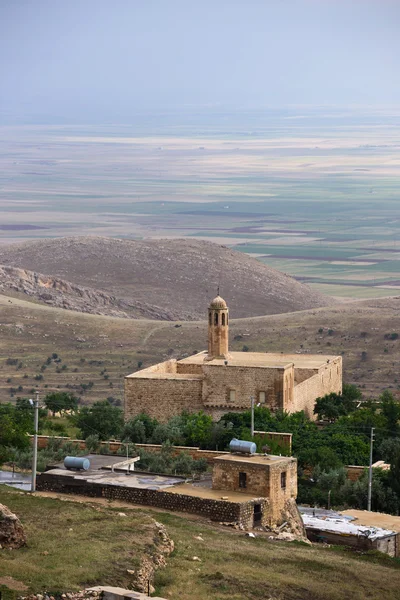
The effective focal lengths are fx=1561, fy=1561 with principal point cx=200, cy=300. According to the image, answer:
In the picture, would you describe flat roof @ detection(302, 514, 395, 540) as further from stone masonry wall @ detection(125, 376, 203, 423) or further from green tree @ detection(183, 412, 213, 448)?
stone masonry wall @ detection(125, 376, 203, 423)

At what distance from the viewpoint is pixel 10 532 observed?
22031 mm

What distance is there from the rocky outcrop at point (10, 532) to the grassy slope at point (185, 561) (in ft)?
0.59

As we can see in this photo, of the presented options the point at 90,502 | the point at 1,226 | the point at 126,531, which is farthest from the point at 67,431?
the point at 1,226

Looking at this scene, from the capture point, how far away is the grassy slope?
A: 2133 cm

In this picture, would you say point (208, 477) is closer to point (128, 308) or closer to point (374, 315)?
point (374, 315)

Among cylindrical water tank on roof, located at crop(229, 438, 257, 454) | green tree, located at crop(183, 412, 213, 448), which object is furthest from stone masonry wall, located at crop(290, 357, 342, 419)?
cylindrical water tank on roof, located at crop(229, 438, 257, 454)

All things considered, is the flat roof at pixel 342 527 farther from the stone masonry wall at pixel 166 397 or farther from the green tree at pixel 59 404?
the green tree at pixel 59 404

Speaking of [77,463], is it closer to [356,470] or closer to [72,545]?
[72,545]

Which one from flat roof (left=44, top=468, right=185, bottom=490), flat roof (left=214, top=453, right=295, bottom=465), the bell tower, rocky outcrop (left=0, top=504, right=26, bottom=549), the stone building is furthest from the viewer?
the bell tower

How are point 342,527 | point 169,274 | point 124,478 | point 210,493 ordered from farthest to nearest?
point 169,274
point 124,478
point 342,527
point 210,493

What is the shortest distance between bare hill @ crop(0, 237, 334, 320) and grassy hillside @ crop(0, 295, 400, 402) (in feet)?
73.8

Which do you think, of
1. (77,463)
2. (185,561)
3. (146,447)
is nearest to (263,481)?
(77,463)

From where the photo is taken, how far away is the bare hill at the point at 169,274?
109250 mm

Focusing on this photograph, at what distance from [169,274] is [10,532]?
9449 centimetres
